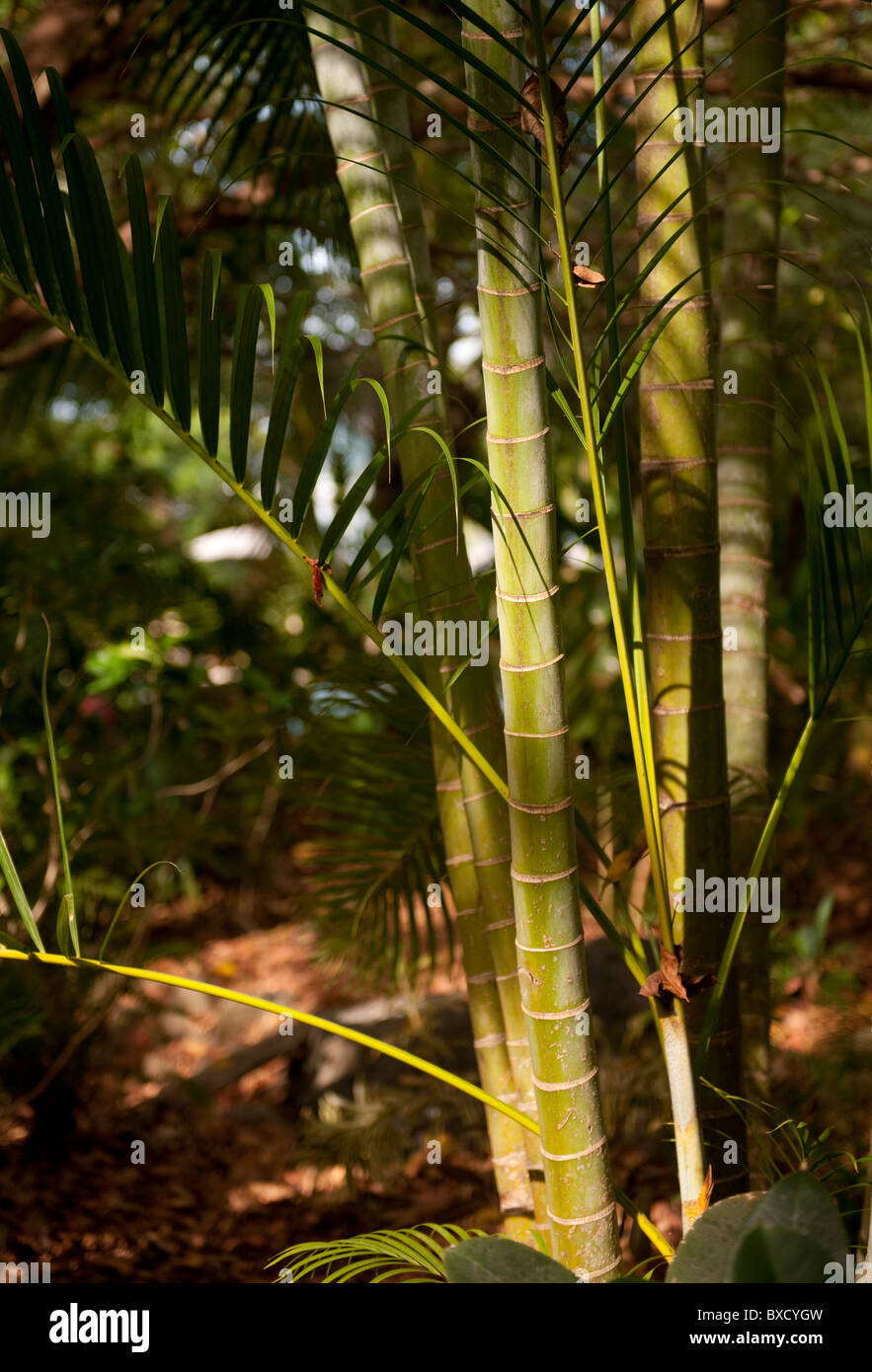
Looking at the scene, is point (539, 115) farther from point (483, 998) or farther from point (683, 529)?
point (483, 998)

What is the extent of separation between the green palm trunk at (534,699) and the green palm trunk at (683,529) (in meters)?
0.20

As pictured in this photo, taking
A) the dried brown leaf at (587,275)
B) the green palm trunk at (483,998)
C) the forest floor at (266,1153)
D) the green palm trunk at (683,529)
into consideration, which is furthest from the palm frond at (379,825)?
the dried brown leaf at (587,275)

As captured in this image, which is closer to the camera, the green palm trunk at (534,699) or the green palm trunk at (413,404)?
the green palm trunk at (534,699)

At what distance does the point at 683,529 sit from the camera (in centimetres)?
104

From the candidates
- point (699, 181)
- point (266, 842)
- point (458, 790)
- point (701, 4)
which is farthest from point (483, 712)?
point (266, 842)

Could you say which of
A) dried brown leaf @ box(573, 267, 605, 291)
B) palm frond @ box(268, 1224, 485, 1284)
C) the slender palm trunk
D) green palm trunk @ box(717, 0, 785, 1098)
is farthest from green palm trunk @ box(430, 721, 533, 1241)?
dried brown leaf @ box(573, 267, 605, 291)

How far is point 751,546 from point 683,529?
0.37m

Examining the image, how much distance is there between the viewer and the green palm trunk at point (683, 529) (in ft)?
3.41

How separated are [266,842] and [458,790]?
9.10 ft

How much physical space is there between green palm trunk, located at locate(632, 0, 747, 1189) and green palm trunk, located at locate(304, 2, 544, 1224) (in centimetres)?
20

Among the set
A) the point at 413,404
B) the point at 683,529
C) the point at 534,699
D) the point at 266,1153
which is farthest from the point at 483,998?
the point at 266,1153

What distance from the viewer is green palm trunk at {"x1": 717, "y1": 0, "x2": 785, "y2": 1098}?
4.30ft

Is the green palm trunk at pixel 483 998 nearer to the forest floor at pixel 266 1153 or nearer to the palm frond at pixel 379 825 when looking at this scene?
the forest floor at pixel 266 1153

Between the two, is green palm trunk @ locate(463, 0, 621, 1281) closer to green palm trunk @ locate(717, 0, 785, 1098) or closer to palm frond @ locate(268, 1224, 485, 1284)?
palm frond @ locate(268, 1224, 485, 1284)
